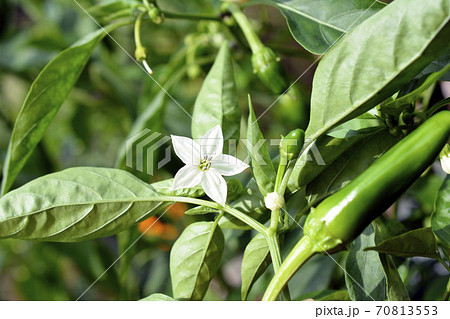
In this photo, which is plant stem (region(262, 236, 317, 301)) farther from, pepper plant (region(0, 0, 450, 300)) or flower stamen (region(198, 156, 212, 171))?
flower stamen (region(198, 156, 212, 171))

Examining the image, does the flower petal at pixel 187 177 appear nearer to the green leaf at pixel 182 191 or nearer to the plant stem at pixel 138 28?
the green leaf at pixel 182 191

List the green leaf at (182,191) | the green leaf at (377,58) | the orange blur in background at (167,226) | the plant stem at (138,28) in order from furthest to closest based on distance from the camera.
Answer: the orange blur in background at (167,226) < the plant stem at (138,28) < the green leaf at (182,191) < the green leaf at (377,58)

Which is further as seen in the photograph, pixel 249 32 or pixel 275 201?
pixel 249 32

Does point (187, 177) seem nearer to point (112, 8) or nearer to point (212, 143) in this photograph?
point (212, 143)

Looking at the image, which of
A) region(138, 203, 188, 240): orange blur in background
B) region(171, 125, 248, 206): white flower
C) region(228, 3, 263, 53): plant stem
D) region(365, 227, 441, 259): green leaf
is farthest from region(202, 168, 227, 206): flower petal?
region(138, 203, 188, 240): orange blur in background

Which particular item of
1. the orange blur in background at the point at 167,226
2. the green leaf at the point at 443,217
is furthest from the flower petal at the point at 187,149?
the orange blur in background at the point at 167,226

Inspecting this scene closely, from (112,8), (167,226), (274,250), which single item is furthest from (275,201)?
(167,226)
